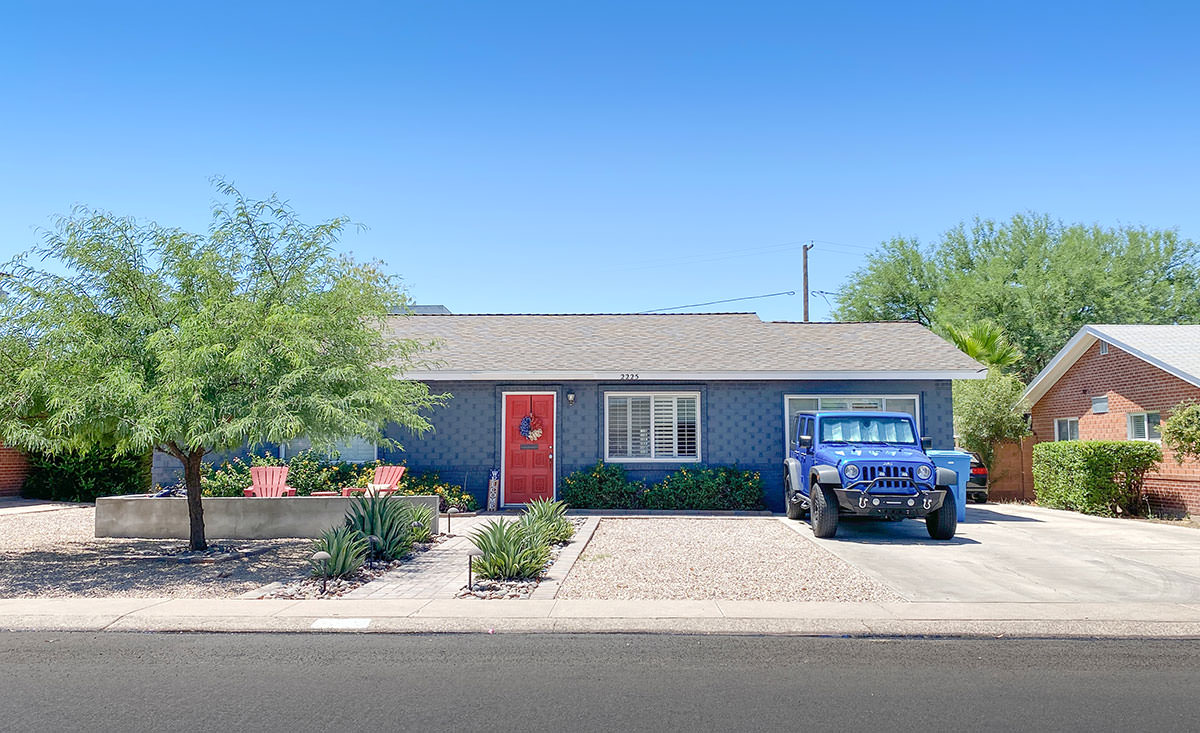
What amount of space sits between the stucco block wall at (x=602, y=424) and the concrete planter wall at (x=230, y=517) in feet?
13.9

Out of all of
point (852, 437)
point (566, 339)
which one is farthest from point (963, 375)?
point (566, 339)

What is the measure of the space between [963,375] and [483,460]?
984 cm

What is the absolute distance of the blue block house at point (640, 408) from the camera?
1759cm

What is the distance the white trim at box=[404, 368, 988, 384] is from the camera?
17203mm

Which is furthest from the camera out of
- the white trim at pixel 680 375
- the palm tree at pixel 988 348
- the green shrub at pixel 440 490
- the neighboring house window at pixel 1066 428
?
the palm tree at pixel 988 348

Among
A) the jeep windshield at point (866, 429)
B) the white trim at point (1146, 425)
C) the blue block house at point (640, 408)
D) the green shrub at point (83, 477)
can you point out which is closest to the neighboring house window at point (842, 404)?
the blue block house at point (640, 408)

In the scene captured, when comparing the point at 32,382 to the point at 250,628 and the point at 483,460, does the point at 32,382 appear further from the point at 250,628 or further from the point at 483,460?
the point at 483,460

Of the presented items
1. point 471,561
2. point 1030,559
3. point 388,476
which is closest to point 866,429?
point 1030,559

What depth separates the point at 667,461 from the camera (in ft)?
58.2

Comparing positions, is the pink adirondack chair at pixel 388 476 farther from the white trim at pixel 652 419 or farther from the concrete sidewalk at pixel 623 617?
the concrete sidewalk at pixel 623 617

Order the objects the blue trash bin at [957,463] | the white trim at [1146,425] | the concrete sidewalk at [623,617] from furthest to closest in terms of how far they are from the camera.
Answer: the white trim at [1146,425] → the blue trash bin at [957,463] → the concrete sidewalk at [623,617]

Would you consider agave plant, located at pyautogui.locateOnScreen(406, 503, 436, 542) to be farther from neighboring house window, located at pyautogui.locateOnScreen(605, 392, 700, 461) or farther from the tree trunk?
neighboring house window, located at pyautogui.locateOnScreen(605, 392, 700, 461)

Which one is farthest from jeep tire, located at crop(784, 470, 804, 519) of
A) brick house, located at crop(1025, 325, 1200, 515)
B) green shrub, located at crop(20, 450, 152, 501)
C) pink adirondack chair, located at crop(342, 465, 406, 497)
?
green shrub, located at crop(20, 450, 152, 501)

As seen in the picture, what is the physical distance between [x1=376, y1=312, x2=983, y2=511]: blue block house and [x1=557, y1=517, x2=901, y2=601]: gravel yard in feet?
11.2
